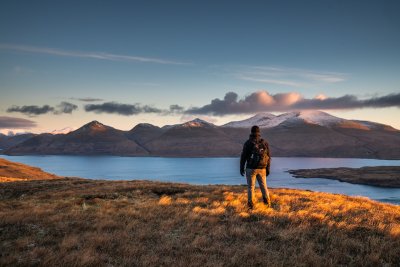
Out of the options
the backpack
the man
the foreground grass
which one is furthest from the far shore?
the foreground grass

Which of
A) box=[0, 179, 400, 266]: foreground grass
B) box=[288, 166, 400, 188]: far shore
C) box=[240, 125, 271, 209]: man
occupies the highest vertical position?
box=[240, 125, 271, 209]: man

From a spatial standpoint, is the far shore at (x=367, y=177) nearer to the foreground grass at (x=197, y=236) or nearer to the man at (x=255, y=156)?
the man at (x=255, y=156)

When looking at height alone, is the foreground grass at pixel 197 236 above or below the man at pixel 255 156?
below

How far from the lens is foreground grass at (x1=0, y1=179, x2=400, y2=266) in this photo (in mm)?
8078

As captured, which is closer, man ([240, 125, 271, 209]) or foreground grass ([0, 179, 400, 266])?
foreground grass ([0, 179, 400, 266])

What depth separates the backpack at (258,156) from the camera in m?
13.6

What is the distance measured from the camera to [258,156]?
13688 mm

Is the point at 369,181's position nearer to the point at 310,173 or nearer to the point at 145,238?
the point at 310,173

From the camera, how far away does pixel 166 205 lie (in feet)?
49.8

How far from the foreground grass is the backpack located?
5.83 ft

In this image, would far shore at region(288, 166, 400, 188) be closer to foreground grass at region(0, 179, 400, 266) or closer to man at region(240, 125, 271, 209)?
man at region(240, 125, 271, 209)

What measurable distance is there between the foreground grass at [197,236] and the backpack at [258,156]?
1.78 meters

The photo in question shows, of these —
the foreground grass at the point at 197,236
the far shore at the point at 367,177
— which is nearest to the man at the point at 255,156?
the foreground grass at the point at 197,236

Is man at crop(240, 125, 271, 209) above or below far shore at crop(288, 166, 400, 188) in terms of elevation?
above
